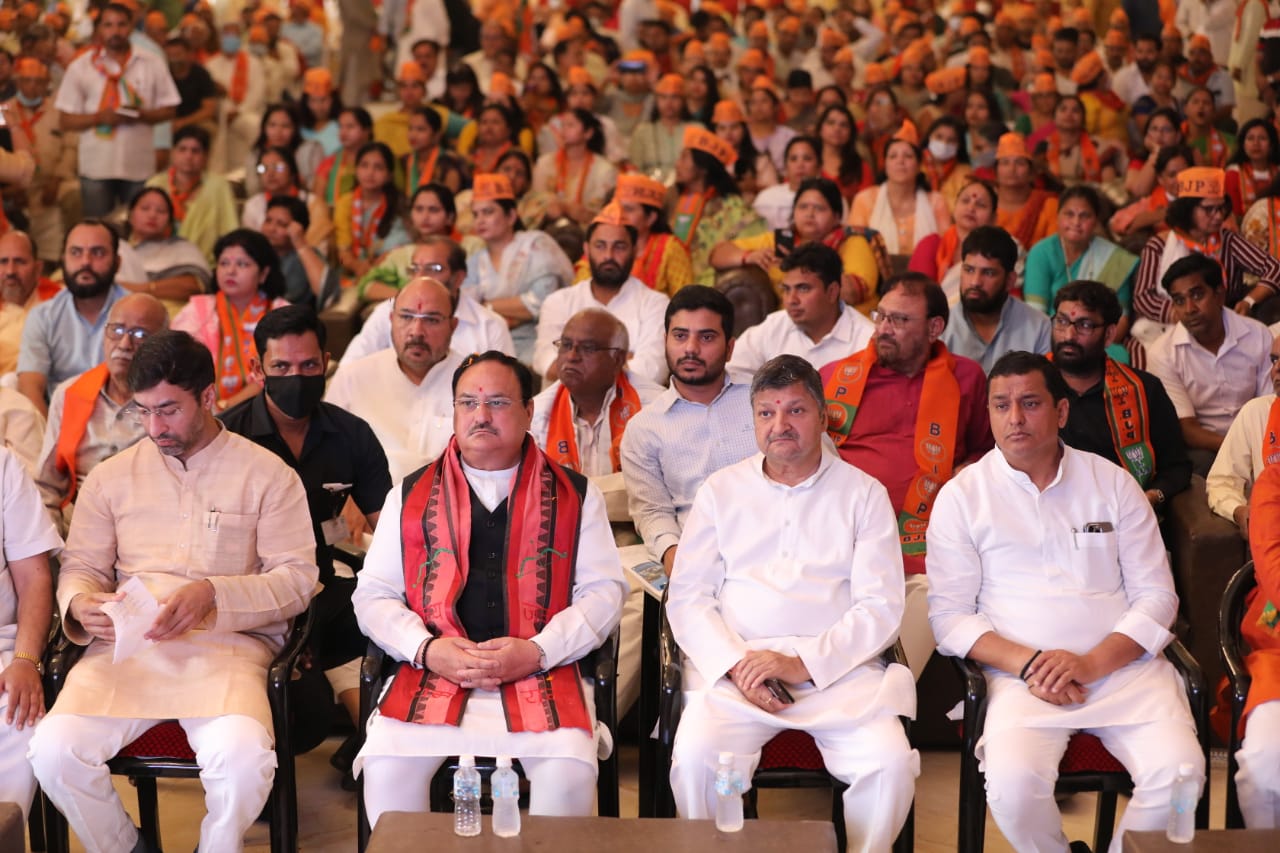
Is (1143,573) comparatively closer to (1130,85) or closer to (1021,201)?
(1021,201)

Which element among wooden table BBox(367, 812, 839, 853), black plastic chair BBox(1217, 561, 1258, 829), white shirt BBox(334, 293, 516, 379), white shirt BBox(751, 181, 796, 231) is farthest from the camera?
white shirt BBox(751, 181, 796, 231)

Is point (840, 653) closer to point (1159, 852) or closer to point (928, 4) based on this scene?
point (1159, 852)

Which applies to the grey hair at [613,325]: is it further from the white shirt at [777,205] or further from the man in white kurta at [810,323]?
the white shirt at [777,205]

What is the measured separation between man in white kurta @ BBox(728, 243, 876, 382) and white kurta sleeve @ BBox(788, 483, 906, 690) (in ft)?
5.40

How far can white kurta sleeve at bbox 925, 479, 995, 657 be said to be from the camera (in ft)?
11.5

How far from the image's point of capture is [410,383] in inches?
199

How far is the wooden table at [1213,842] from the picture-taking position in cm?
275

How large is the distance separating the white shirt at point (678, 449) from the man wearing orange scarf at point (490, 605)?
715mm

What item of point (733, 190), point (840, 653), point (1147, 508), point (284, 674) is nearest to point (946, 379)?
point (1147, 508)

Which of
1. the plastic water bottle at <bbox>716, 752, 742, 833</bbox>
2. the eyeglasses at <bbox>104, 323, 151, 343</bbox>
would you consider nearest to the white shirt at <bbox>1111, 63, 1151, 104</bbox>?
the eyeglasses at <bbox>104, 323, 151, 343</bbox>

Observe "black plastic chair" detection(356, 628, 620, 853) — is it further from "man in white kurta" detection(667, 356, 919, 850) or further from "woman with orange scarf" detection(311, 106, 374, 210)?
"woman with orange scarf" detection(311, 106, 374, 210)

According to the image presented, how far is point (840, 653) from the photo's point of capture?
337 cm

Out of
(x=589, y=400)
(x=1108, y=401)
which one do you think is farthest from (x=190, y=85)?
(x=1108, y=401)

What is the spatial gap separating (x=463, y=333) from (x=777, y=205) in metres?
2.48
